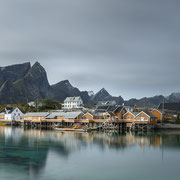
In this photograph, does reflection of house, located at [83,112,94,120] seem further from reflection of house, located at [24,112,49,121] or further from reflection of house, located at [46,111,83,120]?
reflection of house, located at [24,112,49,121]

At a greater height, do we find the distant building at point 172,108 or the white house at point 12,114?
the distant building at point 172,108

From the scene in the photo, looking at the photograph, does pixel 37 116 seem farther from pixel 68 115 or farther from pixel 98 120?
pixel 98 120

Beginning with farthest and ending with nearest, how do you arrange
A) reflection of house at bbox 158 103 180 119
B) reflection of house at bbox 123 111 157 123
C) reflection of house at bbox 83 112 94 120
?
1. reflection of house at bbox 158 103 180 119
2. reflection of house at bbox 83 112 94 120
3. reflection of house at bbox 123 111 157 123

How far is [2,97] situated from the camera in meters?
163

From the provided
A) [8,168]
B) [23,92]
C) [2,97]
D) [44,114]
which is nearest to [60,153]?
[8,168]

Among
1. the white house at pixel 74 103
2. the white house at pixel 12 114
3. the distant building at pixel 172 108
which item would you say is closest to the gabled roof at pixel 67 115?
the white house at pixel 12 114

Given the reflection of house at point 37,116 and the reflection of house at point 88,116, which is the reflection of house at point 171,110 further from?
the reflection of house at point 37,116

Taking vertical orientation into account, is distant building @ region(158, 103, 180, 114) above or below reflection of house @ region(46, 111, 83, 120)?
above

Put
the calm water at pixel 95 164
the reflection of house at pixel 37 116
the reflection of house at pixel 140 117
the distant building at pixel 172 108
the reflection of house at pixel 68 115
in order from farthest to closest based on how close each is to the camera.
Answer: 1. the distant building at pixel 172 108
2. the reflection of house at pixel 37 116
3. the reflection of house at pixel 68 115
4. the reflection of house at pixel 140 117
5. the calm water at pixel 95 164

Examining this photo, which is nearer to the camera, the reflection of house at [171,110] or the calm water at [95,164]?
the calm water at [95,164]

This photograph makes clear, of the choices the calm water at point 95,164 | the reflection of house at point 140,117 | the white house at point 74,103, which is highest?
the white house at point 74,103

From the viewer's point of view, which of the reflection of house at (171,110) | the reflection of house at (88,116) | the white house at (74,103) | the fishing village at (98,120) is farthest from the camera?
the white house at (74,103)

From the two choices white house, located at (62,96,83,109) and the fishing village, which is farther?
white house, located at (62,96,83,109)

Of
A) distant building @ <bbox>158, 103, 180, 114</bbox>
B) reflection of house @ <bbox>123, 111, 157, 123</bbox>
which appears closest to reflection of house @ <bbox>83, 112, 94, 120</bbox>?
reflection of house @ <bbox>123, 111, 157, 123</bbox>
